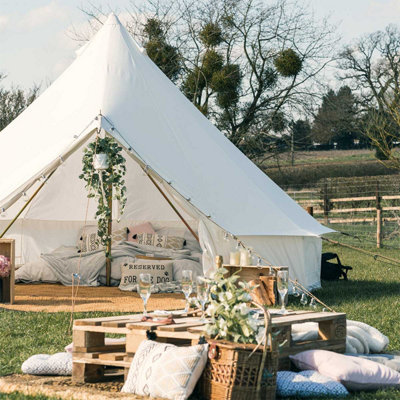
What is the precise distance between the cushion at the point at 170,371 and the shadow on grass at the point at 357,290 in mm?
3748

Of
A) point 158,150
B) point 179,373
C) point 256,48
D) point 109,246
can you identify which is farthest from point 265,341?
point 256,48

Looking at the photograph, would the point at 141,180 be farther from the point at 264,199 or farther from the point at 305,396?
the point at 305,396

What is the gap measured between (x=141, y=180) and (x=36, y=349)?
5.17m

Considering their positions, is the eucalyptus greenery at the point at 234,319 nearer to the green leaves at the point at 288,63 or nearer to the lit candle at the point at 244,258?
the lit candle at the point at 244,258

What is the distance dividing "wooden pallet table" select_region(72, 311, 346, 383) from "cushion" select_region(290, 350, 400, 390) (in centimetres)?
11

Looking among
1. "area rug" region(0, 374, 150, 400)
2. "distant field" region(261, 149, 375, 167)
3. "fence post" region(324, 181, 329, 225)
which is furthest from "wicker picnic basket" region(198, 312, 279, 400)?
"distant field" region(261, 149, 375, 167)

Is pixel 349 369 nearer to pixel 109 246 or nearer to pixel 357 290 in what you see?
pixel 357 290

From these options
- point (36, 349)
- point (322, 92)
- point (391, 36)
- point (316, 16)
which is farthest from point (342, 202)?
point (36, 349)

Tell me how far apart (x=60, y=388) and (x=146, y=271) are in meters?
4.09

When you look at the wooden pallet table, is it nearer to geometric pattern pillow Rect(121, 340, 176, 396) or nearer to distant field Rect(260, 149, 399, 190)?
geometric pattern pillow Rect(121, 340, 176, 396)

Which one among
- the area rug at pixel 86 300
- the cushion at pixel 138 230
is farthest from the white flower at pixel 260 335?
the cushion at pixel 138 230

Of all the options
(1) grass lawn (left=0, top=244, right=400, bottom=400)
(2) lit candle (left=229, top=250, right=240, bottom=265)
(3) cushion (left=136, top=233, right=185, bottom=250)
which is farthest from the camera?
(3) cushion (left=136, top=233, right=185, bottom=250)

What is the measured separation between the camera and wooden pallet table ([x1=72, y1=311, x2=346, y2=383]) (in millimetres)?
3816

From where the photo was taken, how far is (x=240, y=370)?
3439 mm
